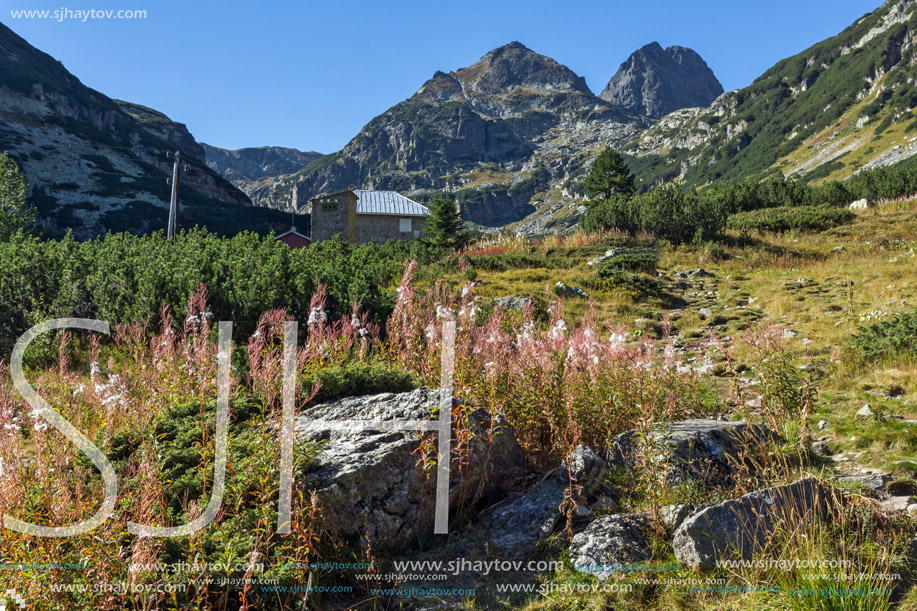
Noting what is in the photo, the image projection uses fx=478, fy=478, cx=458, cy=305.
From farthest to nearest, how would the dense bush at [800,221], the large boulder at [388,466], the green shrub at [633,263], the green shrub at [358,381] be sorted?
1. the dense bush at [800,221]
2. the green shrub at [633,263]
3. the green shrub at [358,381]
4. the large boulder at [388,466]

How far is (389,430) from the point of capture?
383 centimetres

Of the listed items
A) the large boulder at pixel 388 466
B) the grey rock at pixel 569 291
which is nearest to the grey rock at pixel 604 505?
the large boulder at pixel 388 466

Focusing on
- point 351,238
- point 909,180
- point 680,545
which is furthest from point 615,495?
point 351,238

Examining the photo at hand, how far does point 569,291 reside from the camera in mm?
12789

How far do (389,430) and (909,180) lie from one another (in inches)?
1582

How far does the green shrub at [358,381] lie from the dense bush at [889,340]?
6.09 metres

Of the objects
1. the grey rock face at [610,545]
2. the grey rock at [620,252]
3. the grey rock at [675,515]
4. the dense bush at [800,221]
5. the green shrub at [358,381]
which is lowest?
the grey rock face at [610,545]

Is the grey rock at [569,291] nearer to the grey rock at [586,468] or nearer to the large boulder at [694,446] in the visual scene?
the large boulder at [694,446]

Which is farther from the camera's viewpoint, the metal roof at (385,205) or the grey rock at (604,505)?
the metal roof at (385,205)

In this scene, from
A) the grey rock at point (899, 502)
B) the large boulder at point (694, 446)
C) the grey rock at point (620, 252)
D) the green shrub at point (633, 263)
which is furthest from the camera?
the grey rock at point (620, 252)

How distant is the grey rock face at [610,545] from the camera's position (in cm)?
308

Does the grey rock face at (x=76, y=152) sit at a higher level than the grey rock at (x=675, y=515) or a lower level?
higher

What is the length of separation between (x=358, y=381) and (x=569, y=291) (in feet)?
29.7

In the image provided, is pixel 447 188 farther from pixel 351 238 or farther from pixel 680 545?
pixel 680 545
